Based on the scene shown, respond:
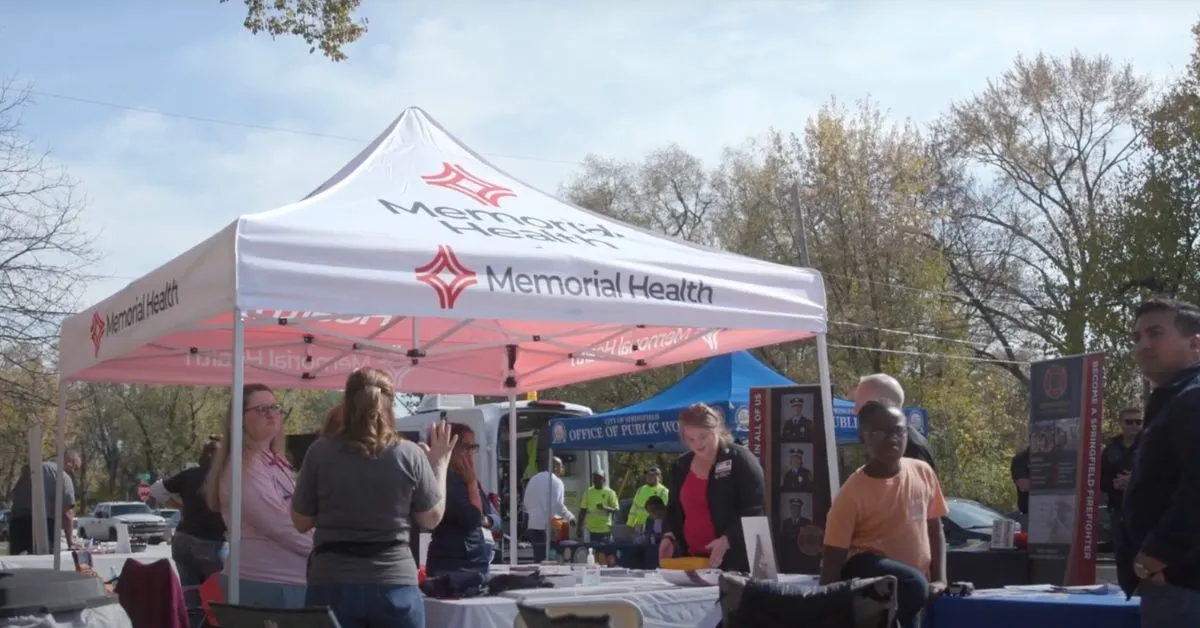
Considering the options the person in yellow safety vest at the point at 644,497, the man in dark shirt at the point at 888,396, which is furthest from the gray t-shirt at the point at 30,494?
the man in dark shirt at the point at 888,396

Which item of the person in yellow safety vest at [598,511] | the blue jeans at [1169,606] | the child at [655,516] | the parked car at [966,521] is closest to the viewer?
the blue jeans at [1169,606]

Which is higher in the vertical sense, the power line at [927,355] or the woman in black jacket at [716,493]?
the power line at [927,355]

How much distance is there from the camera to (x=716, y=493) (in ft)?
20.6

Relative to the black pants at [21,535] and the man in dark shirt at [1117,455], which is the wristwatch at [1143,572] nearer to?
the man in dark shirt at [1117,455]

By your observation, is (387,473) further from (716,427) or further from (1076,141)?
(1076,141)

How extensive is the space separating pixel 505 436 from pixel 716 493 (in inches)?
567

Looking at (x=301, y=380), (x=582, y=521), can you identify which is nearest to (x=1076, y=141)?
(x=582, y=521)

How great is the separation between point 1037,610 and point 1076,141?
30.7 m

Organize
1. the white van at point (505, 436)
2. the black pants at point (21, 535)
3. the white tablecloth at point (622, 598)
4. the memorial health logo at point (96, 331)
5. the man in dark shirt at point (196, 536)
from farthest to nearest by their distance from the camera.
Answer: the white van at point (505, 436) < the black pants at point (21, 535) < the man in dark shirt at point (196, 536) < the memorial health logo at point (96, 331) < the white tablecloth at point (622, 598)

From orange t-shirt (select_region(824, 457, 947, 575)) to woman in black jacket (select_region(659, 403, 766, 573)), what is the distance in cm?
145

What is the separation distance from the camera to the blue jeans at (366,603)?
14.5 ft

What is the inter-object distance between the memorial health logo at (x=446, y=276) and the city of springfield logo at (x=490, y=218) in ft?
0.99

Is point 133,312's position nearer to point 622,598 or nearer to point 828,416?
point 622,598

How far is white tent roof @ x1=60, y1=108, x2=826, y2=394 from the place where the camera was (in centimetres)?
537
